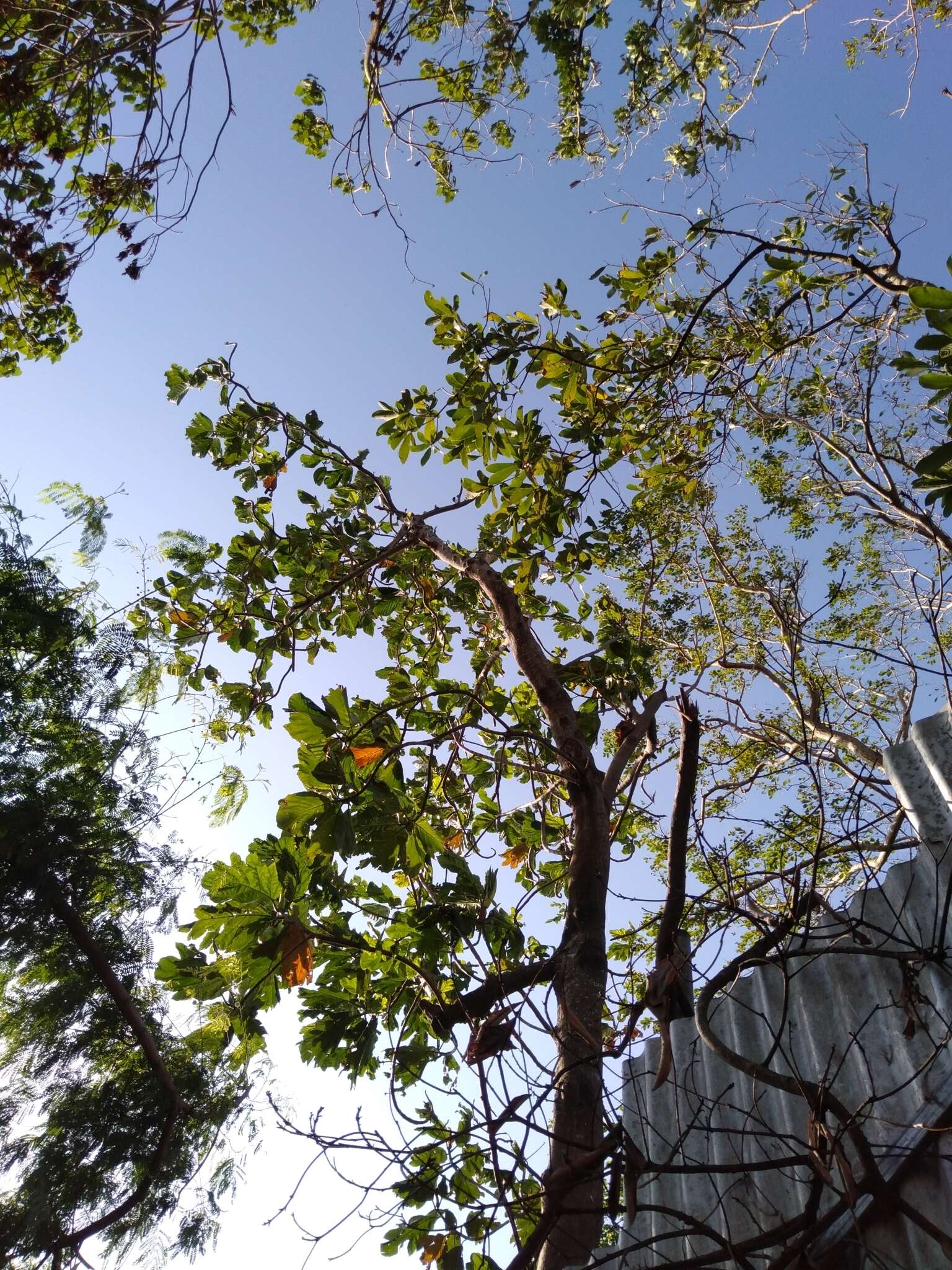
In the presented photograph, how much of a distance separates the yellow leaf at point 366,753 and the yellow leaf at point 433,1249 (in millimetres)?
1287

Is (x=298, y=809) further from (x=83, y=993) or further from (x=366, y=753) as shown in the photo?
(x=83, y=993)

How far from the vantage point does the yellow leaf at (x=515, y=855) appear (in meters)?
3.06

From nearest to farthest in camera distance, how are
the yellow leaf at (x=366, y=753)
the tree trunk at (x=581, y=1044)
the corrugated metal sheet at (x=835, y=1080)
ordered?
the corrugated metal sheet at (x=835, y=1080) < the tree trunk at (x=581, y=1044) < the yellow leaf at (x=366, y=753)

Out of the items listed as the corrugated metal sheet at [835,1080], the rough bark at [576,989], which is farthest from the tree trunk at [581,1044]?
the corrugated metal sheet at [835,1080]

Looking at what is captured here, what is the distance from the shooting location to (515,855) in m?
3.06

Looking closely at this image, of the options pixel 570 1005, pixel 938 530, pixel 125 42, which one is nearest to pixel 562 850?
pixel 570 1005

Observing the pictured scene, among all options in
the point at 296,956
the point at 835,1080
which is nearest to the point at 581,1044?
the point at 835,1080

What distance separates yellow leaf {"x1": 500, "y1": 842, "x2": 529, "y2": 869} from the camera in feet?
10.0

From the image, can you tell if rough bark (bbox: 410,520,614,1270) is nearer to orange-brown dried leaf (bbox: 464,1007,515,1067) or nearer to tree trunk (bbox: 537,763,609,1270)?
tree trunk (bbox: 537,763,609,1270)

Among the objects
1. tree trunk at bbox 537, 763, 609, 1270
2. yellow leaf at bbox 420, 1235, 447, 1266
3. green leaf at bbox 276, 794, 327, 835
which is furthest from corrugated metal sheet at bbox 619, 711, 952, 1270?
green leaf at bbox 276, 794, 327, 835

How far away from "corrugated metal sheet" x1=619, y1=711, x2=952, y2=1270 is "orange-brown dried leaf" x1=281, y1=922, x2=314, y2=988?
2.97 ft

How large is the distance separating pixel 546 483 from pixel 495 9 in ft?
7.65

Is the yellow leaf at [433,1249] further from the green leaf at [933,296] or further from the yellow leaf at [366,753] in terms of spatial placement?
the green leaf at [933,296]

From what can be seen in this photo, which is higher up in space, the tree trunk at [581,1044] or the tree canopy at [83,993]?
the tree canopy at [83,993]
